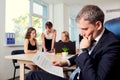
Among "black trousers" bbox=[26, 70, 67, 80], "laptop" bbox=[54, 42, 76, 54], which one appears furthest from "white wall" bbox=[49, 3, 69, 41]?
"black trousers" bbox=[26, 70, 67, 80]

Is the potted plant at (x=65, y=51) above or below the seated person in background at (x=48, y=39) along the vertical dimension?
below

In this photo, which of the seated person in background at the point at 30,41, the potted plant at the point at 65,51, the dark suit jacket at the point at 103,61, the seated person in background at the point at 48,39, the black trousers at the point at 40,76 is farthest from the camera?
the seated person in background at the point at 48,39

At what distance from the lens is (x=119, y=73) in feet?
3.66

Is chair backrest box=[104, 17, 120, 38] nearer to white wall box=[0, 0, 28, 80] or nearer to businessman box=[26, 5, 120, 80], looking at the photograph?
businessman box=[26, 5, 120, 80]

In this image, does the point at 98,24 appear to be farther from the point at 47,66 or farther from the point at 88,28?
the point at 47,66

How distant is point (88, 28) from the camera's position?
1260 millimetres

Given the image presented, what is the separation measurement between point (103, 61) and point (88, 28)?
0.28 meters

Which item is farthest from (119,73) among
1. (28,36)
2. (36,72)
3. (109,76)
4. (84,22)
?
(28,36)

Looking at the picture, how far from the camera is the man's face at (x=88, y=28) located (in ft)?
4.10

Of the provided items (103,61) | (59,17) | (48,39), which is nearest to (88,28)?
(103,61)

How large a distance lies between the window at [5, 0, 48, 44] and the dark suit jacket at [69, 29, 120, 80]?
152 inches

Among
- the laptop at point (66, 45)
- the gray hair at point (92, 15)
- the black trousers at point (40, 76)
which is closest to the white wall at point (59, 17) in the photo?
the laptop at point (66, 45)

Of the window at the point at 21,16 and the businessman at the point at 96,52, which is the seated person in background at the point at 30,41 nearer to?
the window at the point at 21,16

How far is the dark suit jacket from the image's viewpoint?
1.06 metres
